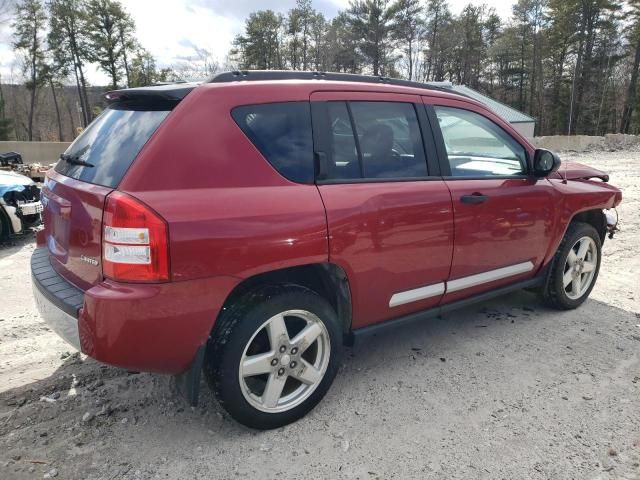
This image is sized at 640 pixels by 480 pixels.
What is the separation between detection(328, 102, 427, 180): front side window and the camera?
2820 mm

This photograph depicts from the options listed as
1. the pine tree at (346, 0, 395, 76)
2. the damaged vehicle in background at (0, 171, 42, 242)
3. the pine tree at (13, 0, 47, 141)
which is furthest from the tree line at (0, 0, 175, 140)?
the damaged vehicle in background at (0, 171, 42, 242)

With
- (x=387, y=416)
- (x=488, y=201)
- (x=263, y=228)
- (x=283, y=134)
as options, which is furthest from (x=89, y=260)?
(x=488, y=201)

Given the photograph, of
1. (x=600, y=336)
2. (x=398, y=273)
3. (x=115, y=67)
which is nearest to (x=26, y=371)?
(x=398, y=273)

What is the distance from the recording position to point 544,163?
12.4 feet

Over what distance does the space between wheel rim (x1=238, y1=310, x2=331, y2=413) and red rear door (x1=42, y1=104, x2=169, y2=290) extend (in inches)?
35.2

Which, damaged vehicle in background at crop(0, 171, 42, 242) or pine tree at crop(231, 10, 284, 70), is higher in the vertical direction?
pine tree at crop(231, 10, 284, 70)

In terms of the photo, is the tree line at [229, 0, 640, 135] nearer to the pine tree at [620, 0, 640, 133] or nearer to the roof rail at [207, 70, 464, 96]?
the pine tree at [620, 0, 640, 133]

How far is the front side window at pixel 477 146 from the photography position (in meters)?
3.42

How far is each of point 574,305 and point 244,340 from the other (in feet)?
11.1

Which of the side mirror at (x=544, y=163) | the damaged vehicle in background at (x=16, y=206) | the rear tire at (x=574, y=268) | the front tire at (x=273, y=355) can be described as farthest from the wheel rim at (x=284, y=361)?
the damaged vehicle in background at (x=16, y=206)

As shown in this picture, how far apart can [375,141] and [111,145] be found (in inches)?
59.9

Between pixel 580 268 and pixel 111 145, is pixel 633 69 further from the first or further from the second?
pixel 111 145

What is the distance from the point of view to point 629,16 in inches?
1715

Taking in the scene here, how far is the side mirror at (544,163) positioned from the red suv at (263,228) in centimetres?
37
